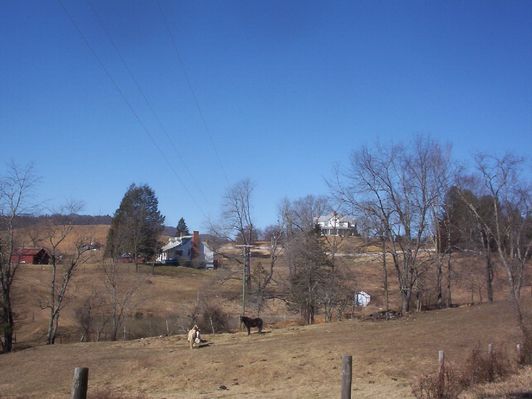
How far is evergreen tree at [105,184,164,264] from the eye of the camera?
280 ft

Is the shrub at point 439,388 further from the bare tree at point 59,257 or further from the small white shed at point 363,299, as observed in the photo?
the small white shed at point 363,299

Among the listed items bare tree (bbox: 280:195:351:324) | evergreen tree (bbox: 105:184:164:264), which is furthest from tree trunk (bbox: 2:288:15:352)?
evergreen tree (bbox: 105:184:164:264)

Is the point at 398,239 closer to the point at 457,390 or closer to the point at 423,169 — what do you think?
the point at 423,169

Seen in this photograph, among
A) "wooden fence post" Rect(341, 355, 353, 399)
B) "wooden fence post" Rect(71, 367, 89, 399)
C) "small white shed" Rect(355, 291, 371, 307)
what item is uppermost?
"wooden fence post" Rect(71, 367, 89, 399)

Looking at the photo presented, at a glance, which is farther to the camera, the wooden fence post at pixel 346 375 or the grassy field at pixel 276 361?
the grassy field at pixel 276 361

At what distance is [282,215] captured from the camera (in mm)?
62906

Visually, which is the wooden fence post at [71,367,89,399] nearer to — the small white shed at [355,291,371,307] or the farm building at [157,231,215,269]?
the small white shed at [355,291,371,307]

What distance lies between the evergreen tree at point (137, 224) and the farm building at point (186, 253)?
11.8 metres

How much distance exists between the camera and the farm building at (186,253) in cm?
10275

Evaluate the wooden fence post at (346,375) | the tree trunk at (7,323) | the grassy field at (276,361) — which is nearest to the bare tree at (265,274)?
the grassy field at (276,361)

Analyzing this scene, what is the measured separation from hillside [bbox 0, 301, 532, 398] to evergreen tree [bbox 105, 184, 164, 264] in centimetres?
5374

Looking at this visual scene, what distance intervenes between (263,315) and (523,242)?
25.5m

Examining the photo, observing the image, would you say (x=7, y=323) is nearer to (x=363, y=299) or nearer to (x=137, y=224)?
(x=363, y=299)

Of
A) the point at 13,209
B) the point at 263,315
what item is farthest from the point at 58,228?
the point at 263,315
